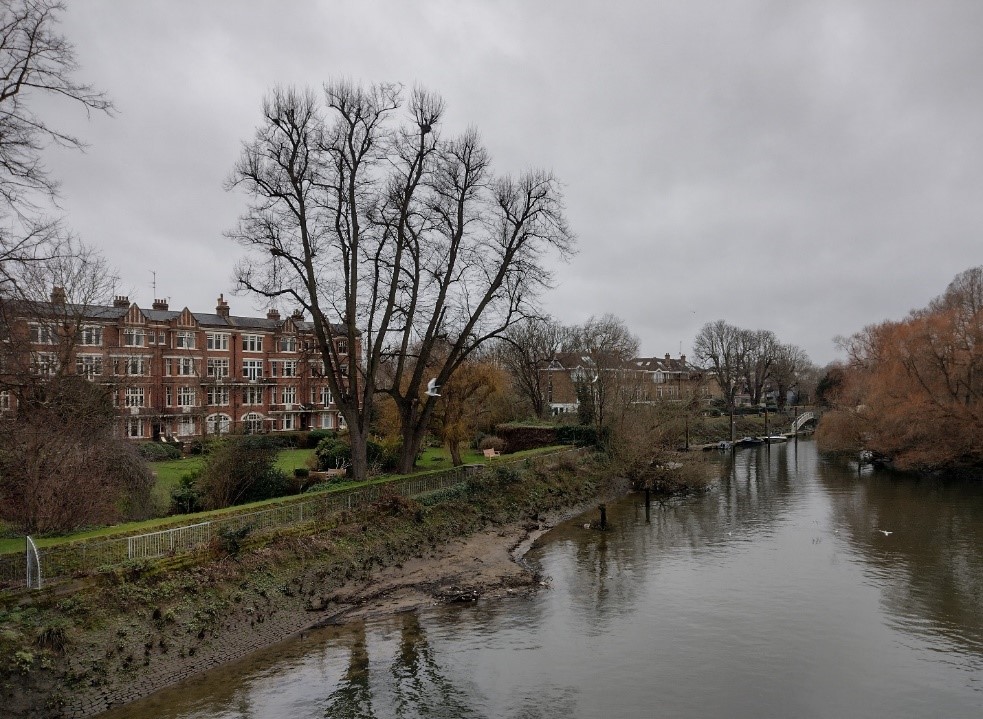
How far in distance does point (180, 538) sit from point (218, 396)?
41.6m

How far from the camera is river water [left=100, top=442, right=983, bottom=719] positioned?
1356 cm

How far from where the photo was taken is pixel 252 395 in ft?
194

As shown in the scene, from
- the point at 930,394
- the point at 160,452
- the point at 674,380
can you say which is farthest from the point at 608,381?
the point at 674,380

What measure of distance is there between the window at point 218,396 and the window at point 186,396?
56.2 inches

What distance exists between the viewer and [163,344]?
2106 inches

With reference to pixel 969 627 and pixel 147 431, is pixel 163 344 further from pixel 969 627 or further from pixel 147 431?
pixel 969 627

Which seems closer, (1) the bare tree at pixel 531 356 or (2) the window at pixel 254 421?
(2) the window at pixel 254 421

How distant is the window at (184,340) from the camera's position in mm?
54406

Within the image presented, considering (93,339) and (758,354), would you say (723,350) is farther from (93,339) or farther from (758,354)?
(93,339)

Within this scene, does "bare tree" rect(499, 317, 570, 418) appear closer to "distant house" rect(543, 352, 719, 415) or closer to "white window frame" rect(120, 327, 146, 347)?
"distant house" rect(543, 352, 719, 415)

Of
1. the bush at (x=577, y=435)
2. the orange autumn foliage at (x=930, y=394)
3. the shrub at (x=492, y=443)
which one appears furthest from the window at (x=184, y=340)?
the orange autumn foliage at (x=930, y=394)

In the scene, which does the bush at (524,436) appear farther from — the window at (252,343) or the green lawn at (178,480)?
the window at (252,343)

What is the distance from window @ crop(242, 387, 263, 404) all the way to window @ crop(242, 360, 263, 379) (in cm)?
110

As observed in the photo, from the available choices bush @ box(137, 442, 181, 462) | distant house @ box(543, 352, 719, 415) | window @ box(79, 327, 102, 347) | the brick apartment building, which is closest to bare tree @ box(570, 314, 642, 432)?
distant house @ box(543, 352, 719, 415)
